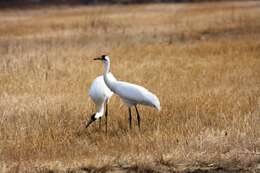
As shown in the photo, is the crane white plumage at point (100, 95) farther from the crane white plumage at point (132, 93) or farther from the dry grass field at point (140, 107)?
the crane white plumage at point (132, 93)

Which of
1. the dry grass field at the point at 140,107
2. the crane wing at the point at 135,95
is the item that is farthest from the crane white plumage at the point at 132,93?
the dry grass field at the point at 140,107

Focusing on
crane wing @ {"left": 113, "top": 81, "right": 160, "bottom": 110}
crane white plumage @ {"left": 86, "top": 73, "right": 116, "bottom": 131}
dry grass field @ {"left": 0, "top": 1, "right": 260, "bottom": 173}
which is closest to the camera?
dry grass field @ {"left": 0, "top": 1, "right": 260, "bottom": 173}

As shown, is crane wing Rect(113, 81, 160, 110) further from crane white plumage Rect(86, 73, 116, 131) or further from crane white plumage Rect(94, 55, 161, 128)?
crane white plumage Rect(86, 73, 116, 131)

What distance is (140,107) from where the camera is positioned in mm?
11914

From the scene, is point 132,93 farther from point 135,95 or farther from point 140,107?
point 140,107

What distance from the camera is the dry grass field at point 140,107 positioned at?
8.52m

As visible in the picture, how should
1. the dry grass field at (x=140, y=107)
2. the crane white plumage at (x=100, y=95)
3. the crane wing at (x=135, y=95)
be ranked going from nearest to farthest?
the dry grass field at (x=140, y=107), the crane wing at (x=135, y=95), the crane white plumage at (x=100, y=95)

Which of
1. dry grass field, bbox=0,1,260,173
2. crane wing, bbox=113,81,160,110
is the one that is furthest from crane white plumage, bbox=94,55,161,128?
dry grass field, bbox=0,1,260,173

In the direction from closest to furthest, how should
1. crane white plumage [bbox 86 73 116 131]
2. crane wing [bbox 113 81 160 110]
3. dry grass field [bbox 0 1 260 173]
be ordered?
dry grass field [bbox 0 1 260 173] → crane wing [bbox 113 81 160 110] → crane white plumage [bbox 86 73 116 131]

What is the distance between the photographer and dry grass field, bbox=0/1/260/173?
8.52 meters

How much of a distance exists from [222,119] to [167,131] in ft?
3.62

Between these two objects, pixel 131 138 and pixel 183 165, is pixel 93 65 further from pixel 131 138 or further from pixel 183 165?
pixel 183 165

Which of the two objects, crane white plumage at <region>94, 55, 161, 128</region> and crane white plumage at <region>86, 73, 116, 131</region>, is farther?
crane white plumage at <region>86, 73, 116, 131</region>

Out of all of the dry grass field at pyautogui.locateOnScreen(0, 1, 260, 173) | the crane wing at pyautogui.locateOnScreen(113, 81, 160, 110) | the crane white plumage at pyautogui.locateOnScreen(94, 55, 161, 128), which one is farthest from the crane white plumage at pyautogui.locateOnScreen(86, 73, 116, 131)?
the crane wing at pyautogui.locateOnScreen(113, 81, 160, 110)
